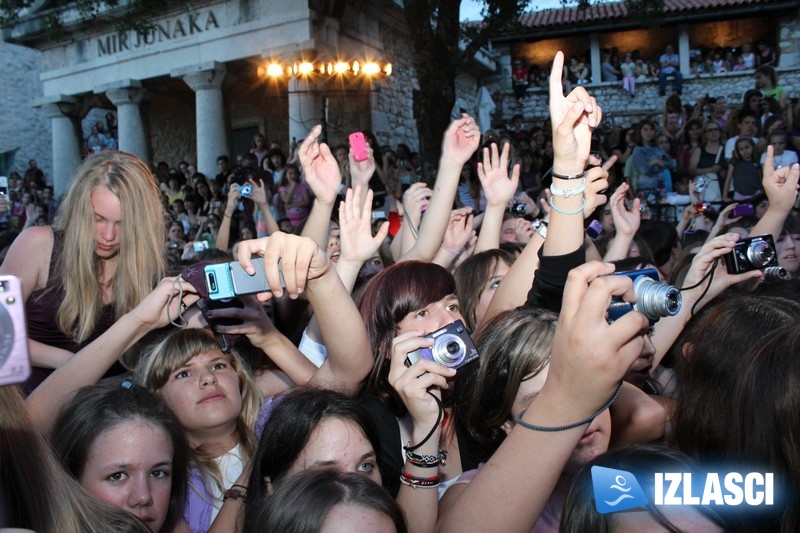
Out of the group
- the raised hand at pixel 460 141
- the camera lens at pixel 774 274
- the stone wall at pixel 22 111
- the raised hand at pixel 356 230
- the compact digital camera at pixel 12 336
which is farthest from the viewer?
the stone wall at pixel 22 111

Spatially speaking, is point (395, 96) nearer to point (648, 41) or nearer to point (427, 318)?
point (427, 318)

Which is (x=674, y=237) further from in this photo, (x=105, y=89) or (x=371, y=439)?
(x=105, y=89)

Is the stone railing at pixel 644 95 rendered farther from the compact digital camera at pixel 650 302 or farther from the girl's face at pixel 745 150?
the compact digital camera at pixel 650 302

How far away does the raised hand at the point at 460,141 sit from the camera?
3209 millimetres

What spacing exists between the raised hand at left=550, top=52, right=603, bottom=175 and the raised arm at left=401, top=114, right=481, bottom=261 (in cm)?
123

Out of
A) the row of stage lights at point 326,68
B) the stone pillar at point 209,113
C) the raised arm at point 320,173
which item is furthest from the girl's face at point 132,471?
the stone pillar at point 209,113

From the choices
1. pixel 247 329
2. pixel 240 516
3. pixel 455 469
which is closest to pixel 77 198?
pixel 247 329

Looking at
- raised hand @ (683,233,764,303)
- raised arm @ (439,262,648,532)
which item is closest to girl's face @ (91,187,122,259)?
raised arm @ (439,262,648,532)

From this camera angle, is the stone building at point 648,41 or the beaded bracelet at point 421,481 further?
the stone building at point 648,41

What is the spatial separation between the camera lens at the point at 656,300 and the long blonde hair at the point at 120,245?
84.0 inches

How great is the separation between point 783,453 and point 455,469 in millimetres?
1137

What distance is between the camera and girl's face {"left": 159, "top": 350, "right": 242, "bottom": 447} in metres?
2.43

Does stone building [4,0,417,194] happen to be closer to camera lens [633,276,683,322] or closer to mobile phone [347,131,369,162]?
mobile phone [347,131,369,162]

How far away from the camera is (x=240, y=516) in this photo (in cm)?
195
